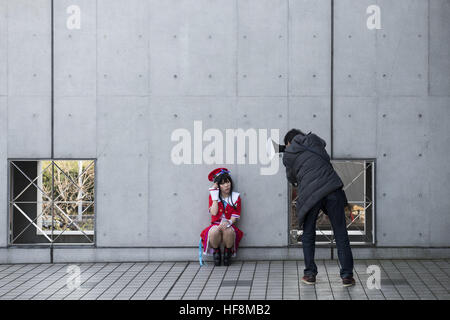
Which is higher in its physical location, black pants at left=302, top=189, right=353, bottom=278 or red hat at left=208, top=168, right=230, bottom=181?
red hat at left=208, top=168, right=230, bottom=181

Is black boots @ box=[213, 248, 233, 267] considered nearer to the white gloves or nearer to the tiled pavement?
the tiled pavement

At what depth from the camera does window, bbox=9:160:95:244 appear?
820 cm

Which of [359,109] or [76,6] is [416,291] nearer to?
[359,109]

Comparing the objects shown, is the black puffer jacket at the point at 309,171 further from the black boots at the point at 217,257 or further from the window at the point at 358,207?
the black boots at the point at 217,257

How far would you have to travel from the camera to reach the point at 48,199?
30.7ft

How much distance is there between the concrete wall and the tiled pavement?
0.40 m

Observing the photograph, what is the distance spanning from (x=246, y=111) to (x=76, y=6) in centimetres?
292

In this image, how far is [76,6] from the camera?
26.6 feet

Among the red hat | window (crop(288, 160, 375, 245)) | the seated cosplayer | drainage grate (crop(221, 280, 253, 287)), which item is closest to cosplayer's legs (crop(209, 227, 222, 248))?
the seated cosplayer

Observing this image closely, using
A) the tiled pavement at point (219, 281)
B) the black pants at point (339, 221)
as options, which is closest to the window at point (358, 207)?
the tiled pavement at point (219, 281)

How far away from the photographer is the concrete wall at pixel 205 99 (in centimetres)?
802

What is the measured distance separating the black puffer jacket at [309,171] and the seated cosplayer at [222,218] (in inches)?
55.5

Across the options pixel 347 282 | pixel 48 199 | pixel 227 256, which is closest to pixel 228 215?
pixel 227 256

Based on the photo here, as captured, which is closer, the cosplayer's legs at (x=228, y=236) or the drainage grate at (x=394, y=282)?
the drainage grate at (x=394, y=282)
